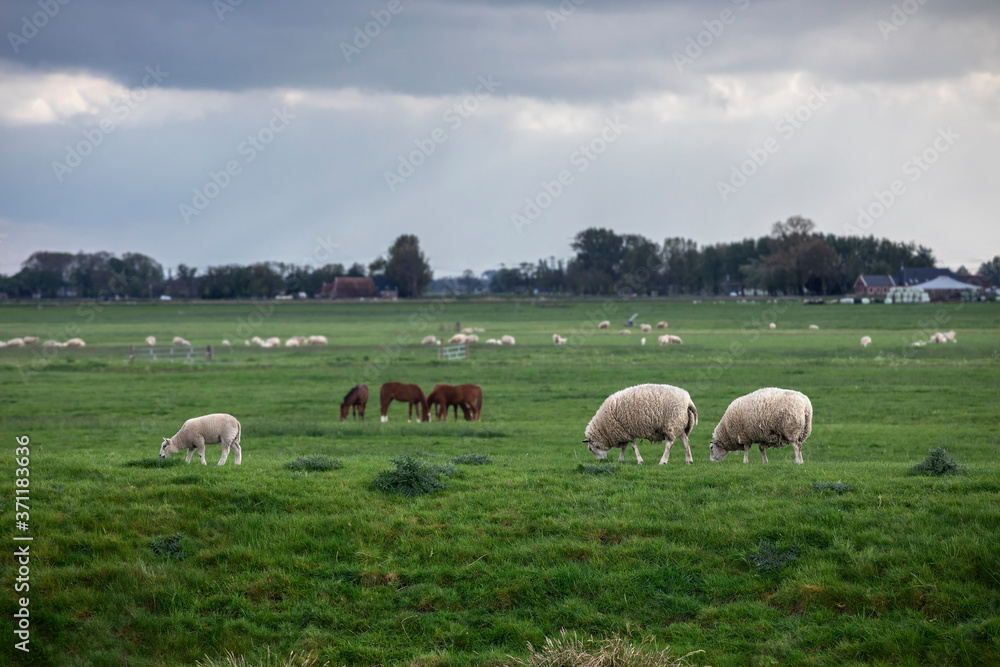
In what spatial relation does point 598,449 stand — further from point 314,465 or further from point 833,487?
point 314,465

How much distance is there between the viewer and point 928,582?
9039 mm

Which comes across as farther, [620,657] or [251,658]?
[251,658]

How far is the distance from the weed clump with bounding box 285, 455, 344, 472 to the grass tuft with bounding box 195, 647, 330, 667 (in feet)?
16.7

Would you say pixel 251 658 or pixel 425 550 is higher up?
pixel 425 550

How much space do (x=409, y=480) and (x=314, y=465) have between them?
96.3 inches

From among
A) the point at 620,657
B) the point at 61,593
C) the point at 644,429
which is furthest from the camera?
the point at 644,429

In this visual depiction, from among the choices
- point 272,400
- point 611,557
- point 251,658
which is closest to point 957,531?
point 611,557

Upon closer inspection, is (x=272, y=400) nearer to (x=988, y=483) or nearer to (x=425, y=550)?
(x=425, y=550)

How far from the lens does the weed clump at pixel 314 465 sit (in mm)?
13820

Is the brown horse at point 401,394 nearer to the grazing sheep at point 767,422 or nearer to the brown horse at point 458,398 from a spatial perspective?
the brown horse at point 458,398

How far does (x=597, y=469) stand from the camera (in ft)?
44.5

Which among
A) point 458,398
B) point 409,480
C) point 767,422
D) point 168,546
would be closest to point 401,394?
point 458,398

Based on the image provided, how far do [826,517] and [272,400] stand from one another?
87.3 ft

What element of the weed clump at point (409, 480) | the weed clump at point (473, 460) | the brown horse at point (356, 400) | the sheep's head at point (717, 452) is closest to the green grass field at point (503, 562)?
the weed clump at point (409, 480)
